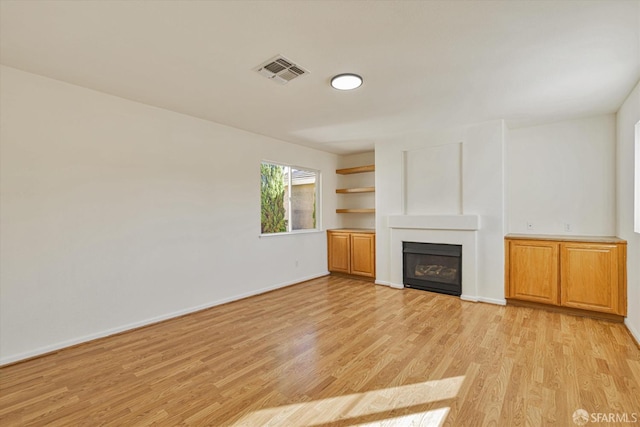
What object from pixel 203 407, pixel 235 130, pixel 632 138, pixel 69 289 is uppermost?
pixel 235 130

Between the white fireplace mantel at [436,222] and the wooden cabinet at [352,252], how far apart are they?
25.4 inches

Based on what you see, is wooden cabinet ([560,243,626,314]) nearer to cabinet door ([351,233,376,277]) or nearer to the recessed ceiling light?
cabinet door ([351,233,376,277])

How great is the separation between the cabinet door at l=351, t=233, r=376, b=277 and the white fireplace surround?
41cm

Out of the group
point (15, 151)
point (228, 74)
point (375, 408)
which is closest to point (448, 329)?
point (375, 408)

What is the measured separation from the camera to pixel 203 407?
1918 millimetres

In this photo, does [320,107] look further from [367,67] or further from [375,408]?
[375,408]

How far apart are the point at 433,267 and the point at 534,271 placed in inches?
50.6

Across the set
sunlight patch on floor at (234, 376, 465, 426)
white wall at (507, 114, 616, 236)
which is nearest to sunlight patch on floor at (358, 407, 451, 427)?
sunlight patch on floor at (234, 376, 465, 426)

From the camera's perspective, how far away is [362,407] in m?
1.90

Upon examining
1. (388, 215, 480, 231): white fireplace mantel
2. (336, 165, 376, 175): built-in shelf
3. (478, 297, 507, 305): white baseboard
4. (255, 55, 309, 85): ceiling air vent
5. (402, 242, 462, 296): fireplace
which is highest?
(255, 55, 309, 85): ceiling air vent

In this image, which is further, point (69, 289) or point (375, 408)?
point (69, 289)

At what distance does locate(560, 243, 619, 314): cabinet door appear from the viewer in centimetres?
330

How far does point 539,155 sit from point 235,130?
4398mm

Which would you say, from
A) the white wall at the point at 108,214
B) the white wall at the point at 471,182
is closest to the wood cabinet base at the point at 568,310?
the white wall at the point at 471,182
